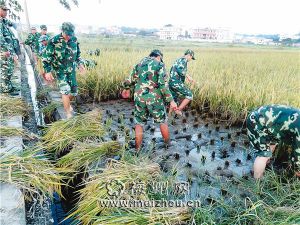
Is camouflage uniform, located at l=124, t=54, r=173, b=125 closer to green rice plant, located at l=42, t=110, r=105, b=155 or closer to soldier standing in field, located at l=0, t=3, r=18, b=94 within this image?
green rice plant, located at l=42, t=110, r=105, b=155

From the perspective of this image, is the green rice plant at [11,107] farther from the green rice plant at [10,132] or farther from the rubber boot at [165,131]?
the rubber boot at [165,131]

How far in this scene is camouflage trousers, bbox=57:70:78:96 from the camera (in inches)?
193

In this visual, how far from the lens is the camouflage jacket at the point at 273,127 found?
294cm

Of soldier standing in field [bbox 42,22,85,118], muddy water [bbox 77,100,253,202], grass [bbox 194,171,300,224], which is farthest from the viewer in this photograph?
soldier standing in field [bbox 42,22,85,118]

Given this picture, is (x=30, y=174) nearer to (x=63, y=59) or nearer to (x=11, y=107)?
(x=11, y=107)

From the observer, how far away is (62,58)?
16.2ft

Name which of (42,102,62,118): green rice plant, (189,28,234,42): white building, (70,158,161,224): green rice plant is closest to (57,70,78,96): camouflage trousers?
(42,102,62,118): green rice plant

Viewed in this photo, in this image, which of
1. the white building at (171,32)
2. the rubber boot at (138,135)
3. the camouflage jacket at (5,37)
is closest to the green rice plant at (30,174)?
the rubber boot at (138,135)

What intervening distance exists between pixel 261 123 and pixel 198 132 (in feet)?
5.95

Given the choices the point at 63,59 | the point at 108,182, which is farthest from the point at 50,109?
the point at 108,182

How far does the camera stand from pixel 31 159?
10.1 ft

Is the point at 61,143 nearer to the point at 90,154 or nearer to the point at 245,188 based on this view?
the point at 90,154

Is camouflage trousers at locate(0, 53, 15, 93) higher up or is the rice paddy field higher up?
camouflage trousers at locate(0, 53, 15, 93)

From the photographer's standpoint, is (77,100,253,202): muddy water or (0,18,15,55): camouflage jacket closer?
(77,100,253,202): muddy water
